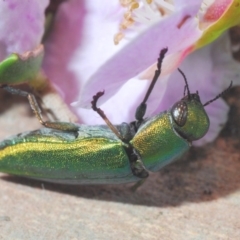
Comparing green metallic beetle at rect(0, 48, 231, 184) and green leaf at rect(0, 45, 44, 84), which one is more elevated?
green leaf at rect(0, 45, 44, 84)

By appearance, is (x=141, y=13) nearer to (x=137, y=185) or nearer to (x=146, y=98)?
(x=146, y=98)

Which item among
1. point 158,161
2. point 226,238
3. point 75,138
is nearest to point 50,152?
point 75,138

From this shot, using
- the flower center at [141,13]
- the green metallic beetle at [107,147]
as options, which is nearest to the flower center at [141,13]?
the flower center at [141,13]

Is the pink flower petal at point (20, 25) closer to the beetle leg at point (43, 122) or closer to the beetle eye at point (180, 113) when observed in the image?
the beetle leg at point (43, 122)

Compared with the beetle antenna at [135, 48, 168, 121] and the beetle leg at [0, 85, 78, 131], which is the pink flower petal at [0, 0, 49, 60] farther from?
the beetle antenna at [135, 48, 168, 121]

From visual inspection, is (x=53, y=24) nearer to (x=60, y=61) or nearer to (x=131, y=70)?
(x=60, y=61)

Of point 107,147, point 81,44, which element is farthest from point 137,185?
point 81,44

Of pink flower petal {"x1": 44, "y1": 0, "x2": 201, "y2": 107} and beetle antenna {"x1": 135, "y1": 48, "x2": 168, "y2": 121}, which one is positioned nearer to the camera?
beetle antenna {"x1": 135, "y1": 48, "x2": 168, "y2": 121}

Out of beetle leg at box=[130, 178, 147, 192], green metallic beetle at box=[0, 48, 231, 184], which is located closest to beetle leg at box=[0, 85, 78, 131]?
green metallic beetle at box=[0, 48, 231, 184]

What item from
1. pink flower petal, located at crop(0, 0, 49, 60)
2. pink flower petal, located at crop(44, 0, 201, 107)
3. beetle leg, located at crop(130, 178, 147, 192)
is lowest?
beetle leg, located at crop(130, 178, 147, 192)
